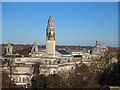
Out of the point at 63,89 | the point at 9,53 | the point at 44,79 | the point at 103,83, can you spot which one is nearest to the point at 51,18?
the point at 9,53

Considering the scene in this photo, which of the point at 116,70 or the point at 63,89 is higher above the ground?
the point at 116,70

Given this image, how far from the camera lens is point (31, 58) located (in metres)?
31.1

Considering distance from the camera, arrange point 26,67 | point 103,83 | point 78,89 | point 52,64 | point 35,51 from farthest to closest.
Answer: point 35,51, point 52,64, point 26,67, point 78,89, point 103,83

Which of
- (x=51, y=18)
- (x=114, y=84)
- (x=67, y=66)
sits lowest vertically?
(x=67, y=66)

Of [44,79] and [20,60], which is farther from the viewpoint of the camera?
[20,60]

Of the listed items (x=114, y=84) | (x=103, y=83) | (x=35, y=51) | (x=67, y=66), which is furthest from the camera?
(x=35, y=51)

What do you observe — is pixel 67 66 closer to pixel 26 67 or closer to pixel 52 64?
pixel 52 64

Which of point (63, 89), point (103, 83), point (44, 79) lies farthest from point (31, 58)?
point (103, 83)

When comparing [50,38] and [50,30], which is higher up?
[50,30]

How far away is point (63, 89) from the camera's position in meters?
12.7

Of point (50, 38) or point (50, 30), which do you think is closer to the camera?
point (50, 30)

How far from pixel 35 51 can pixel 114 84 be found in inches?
1073

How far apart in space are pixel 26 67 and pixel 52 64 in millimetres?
3136

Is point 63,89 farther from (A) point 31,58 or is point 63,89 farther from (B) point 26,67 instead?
(A) point 31,58
